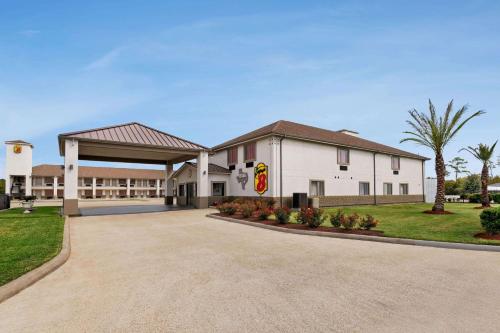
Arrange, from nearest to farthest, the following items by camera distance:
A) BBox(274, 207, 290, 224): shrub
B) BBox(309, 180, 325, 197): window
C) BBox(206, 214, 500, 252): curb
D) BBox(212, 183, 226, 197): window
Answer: BBox(206, 214, 500, 252): curb
BBox(274, 207, 290, 224): shrub
BBox(309, 180, 325, 197): window
BBox(212, 183, 226, 197): window

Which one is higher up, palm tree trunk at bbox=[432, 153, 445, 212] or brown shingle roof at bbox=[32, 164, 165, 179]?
brown shingle roof at bbox=[32, 164, 165, 179]

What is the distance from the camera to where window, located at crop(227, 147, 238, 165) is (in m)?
27.3

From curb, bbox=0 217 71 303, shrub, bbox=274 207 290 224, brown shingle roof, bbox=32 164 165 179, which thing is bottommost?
curb, bbox=0 217 71 303

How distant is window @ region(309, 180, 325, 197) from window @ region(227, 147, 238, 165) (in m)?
7.48

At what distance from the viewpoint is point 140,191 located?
70188mm

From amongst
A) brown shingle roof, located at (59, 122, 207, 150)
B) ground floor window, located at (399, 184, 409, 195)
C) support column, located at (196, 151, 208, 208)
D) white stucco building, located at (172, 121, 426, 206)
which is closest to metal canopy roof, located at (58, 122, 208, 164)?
brown shingle roof, located at (59, 122, 207, 150)

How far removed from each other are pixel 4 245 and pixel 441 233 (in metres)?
14.9

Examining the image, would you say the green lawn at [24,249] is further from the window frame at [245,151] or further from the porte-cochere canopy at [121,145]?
the window frame at [245,151]

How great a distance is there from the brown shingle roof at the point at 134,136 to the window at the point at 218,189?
4.57 metres

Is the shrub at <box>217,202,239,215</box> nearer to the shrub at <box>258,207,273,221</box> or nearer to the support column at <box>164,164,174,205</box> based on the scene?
the shrub at <box>258,207,273,221</box>

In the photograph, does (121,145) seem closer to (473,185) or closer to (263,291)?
(263,291)

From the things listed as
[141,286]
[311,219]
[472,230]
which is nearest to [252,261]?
[141,286]

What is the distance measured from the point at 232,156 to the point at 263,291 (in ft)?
75.9

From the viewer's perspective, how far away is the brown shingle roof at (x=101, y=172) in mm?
59656
